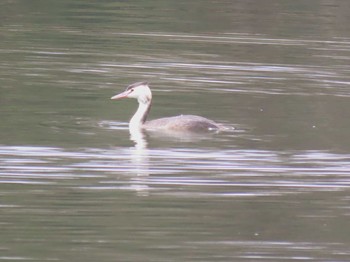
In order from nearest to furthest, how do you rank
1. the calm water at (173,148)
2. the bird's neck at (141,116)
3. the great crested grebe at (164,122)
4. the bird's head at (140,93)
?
the calm water at (173,148) → the great crested grebe at (164,122) → the bird's neck at (141,116) → the bird's head at (140,93)

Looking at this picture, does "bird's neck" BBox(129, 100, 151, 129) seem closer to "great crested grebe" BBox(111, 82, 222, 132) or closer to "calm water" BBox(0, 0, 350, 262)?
"great crested grebe" BBox(111, 82, 222, 132)

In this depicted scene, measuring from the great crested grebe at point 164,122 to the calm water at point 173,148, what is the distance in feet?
0.68

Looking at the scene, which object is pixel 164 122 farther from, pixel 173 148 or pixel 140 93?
pixel 173 148

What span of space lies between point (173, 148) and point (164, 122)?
1.41 metres

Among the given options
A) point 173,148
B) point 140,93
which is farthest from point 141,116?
point 173,148

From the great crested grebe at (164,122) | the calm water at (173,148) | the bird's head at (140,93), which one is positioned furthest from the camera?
the bird's head at (140,93)

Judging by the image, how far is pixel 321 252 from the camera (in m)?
10.3

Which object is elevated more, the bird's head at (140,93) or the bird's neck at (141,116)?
the bird's head at (140,93)

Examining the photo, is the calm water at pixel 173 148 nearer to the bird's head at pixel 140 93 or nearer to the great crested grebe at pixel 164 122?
the great crested grebe at pixel 164 122

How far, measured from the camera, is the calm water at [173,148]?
35.0ft

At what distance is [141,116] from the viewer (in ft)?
55.1

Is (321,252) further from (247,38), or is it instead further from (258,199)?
(247,38)

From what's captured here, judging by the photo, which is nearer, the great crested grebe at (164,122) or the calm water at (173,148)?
the calm water at (173,148)

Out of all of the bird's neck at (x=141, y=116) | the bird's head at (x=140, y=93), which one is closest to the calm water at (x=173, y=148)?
the bird's neck at (x=141, y=116)
